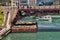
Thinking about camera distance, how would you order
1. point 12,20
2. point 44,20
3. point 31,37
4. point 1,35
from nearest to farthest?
point 1,35 → point 31,37 → point 12,20 → point 44,20

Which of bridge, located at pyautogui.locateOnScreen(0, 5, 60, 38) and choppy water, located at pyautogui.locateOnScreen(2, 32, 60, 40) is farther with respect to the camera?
bridge, located at pyautogui.locateOnScreen(0, 5, 60, 38)

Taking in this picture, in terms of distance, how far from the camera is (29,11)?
188 ft

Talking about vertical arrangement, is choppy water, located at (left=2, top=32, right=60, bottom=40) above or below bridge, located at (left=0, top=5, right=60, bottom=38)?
below

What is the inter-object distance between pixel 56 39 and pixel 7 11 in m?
14.0

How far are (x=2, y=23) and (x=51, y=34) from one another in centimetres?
891

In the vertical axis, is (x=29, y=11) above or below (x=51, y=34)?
above

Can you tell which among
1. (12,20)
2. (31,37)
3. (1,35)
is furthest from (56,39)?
(12,20)

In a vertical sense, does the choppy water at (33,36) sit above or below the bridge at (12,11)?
below

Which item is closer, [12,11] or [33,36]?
[33,36]

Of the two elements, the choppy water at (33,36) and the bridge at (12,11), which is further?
the bridge at (12,11)

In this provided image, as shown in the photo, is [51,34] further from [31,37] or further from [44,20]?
[44,20]

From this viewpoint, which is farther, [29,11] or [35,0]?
[35,0]

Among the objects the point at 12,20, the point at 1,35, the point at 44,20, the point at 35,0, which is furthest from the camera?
the point at 35,0

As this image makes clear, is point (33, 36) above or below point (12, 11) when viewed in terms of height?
below
